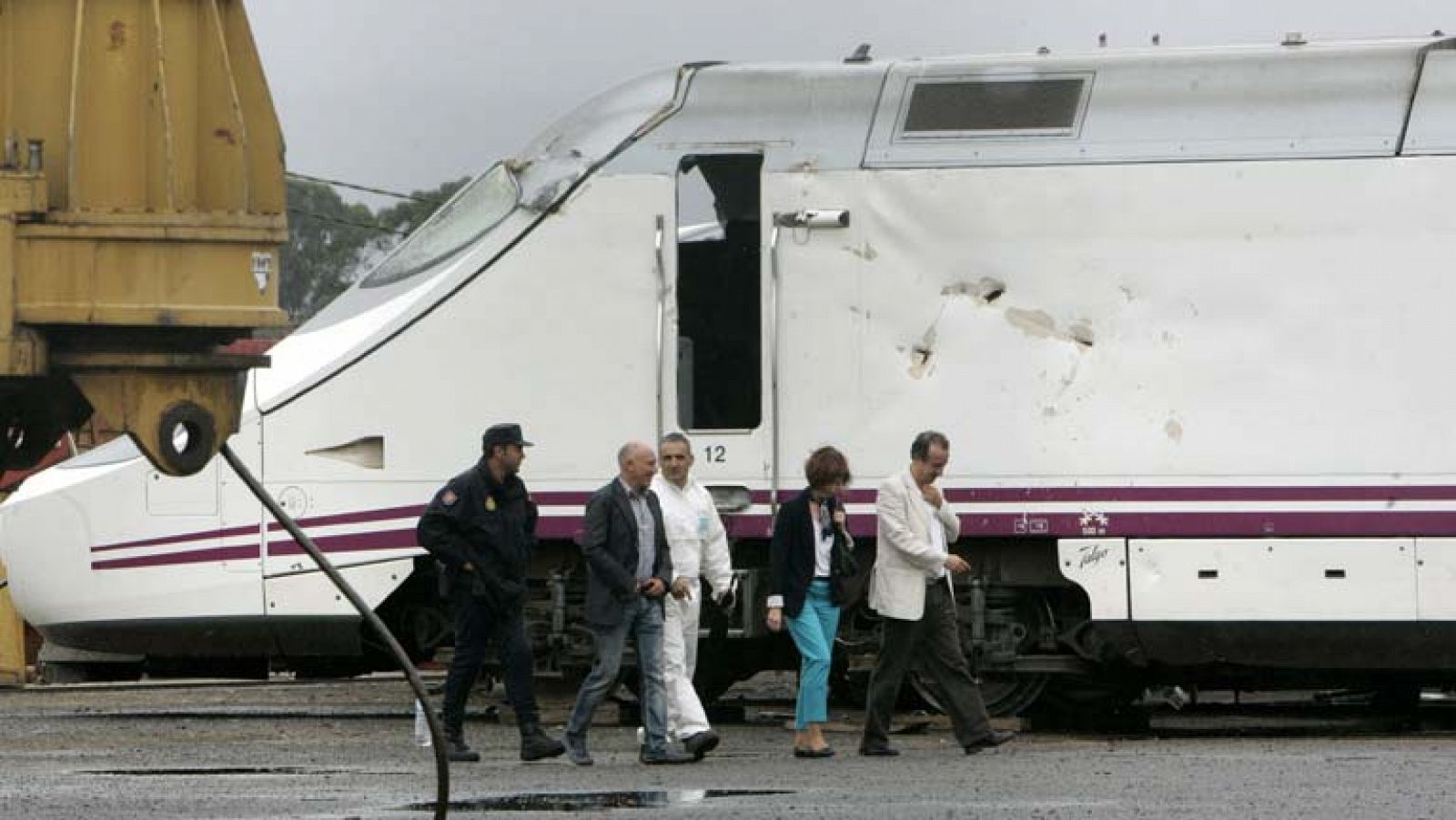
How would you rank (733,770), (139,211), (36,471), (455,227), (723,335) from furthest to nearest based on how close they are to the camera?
(455,227), (723,335), (36,471), (733,770), (139,211)

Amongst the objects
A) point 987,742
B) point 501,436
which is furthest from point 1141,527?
point 501,436

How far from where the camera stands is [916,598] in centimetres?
1402

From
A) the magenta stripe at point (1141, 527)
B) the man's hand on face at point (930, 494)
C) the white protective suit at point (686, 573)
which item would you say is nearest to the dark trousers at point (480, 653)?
the white protective suit at point (686, 573)

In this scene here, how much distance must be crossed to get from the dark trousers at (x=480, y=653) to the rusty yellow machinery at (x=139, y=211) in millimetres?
6291

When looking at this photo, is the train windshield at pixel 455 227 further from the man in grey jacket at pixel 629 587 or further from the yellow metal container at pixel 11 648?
the yellow metal container at pixel 11 648

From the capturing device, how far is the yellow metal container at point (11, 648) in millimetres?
21641

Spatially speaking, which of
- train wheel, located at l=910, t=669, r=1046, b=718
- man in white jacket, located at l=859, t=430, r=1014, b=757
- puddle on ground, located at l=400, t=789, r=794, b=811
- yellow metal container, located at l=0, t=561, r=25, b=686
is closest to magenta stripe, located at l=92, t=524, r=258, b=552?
man in white jacket, located at l=859, t=430, r=1014, b=757

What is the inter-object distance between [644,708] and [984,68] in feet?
13.8

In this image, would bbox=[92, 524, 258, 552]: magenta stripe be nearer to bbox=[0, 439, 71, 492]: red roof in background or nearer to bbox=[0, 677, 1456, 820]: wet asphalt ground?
bbox=[0, 439, 71, 492]: red roof in background

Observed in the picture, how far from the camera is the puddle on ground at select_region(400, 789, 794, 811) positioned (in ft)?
36.3

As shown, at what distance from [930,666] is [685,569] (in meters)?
1.38

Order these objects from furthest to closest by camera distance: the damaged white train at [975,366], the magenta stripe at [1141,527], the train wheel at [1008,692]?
the train wheel at [1008,692]
the damaged white train at [975,366]
the magenta stripe at [1141,527]

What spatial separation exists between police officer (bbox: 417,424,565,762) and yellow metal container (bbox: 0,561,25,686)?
28.7 ft

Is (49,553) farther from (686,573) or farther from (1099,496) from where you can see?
(1099,496)
